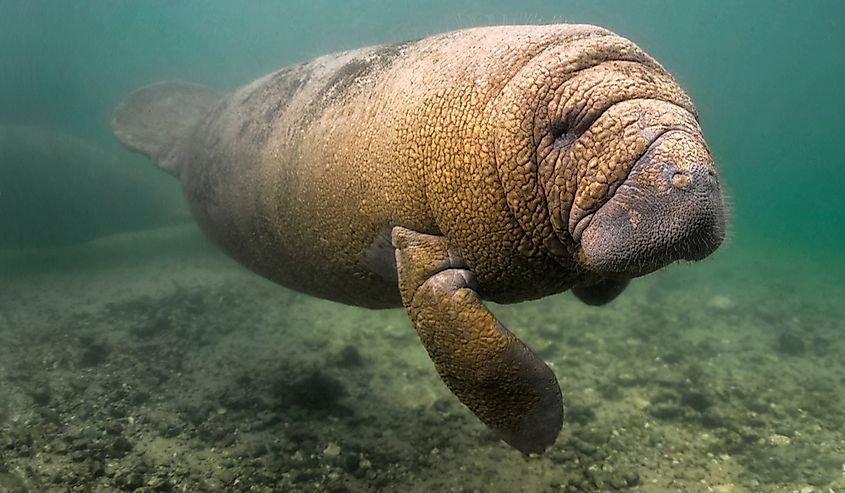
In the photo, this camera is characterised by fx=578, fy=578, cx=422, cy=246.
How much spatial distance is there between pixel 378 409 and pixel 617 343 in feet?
11.0

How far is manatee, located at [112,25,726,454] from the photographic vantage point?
1833 millimetres

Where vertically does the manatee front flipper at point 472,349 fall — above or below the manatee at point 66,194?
above

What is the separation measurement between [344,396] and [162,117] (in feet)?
12.2

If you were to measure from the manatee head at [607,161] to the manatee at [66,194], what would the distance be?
940cm

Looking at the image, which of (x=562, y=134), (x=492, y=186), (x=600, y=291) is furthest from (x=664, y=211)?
(x=600, y=291)

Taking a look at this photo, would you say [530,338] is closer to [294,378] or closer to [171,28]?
[294,378]

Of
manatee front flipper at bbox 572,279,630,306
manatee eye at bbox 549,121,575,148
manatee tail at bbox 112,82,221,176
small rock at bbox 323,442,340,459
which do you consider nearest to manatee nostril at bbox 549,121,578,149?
manatee eye at bbox 549,121,575,148

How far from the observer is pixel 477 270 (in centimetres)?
239

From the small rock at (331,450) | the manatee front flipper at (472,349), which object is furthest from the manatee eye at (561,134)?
the small rock at (331,450)

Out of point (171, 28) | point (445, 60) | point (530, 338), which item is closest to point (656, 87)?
point (445, 60)

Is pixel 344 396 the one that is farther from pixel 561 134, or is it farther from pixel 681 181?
pixel 681 181

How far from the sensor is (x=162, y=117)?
6293mm

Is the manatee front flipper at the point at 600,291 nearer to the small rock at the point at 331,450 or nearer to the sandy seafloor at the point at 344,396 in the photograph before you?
the sandy seafloor at the point at 344,396

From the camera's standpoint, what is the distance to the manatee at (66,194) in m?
9.16
